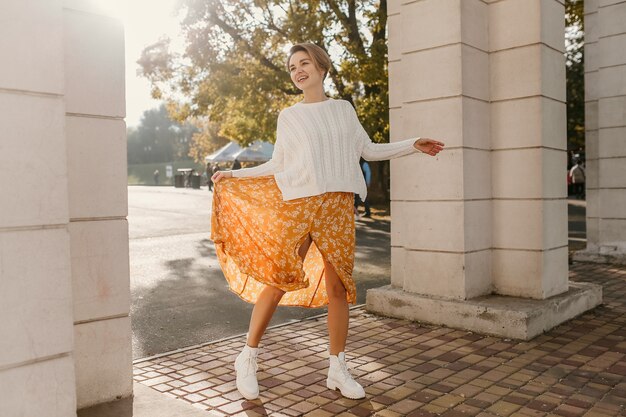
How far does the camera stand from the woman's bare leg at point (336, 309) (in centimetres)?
383

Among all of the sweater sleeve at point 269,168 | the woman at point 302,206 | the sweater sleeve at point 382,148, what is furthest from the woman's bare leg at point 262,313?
the sweater sleeve at point 382,148

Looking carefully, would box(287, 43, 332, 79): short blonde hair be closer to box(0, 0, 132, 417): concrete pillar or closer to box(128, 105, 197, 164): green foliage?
box(0, 0, 132, 417): concrete pillar

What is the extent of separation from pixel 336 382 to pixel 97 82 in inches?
92.5

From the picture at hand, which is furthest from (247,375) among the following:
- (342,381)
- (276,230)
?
(276,230)

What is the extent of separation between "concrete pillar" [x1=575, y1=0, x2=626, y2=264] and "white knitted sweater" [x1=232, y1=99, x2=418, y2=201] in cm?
697

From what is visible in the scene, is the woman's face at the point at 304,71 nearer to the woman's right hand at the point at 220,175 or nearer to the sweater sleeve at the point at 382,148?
the sweater sleeve at the point at 382,148

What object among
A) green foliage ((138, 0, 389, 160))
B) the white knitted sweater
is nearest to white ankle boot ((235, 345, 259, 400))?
the white knitted sweater

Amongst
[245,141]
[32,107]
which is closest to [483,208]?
[32,107]

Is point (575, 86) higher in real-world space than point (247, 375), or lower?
higher

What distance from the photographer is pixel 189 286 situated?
7.80 m

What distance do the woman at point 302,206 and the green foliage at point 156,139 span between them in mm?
109225

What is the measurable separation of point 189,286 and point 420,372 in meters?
4.29

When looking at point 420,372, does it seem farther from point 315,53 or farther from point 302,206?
point 315,53

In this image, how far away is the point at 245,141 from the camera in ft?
80.3
